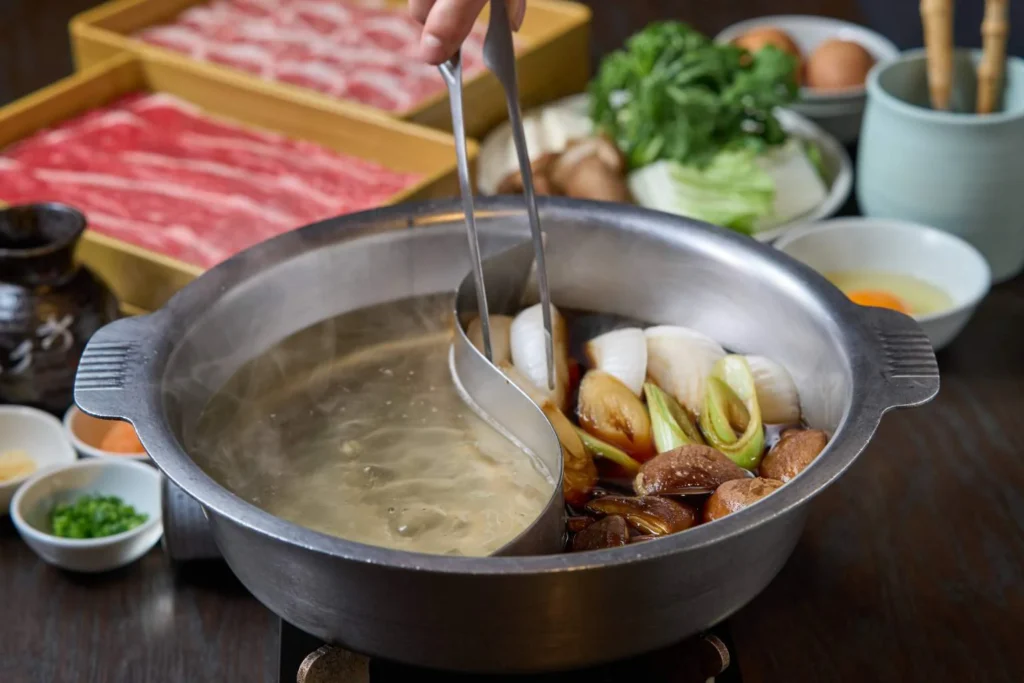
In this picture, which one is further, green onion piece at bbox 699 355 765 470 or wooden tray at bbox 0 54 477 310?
wooden tray at bbox 0 54 477 310

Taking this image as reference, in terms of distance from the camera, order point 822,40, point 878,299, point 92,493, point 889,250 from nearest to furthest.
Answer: point 92,493
point 878,299
point 889,250
point 822,40

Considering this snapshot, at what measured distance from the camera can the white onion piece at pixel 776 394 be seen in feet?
4.72

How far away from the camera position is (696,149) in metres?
2.29

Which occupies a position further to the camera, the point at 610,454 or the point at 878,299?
the point at 878,299

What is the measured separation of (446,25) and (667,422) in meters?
0.56

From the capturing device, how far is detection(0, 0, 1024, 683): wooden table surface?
4.52 ft

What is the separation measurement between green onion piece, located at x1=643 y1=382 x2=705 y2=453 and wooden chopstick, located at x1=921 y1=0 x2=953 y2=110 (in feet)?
3.25

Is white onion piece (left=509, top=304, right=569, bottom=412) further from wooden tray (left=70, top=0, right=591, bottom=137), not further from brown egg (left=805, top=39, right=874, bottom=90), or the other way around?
brown egg (left=805, top=39, right=874, bottom=90)

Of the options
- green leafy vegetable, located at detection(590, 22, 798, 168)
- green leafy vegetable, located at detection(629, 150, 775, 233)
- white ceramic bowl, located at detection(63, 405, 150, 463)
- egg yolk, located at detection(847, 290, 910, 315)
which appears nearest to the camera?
white ceramic bowl, located at detection(63, 405, 150, 463)

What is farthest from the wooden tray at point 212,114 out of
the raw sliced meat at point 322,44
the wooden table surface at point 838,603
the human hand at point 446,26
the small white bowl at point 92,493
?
the human hand at point 446,26

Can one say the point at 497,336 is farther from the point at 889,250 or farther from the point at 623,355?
the point at 889,250

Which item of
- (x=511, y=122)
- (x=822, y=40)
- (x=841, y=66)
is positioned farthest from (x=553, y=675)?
(x=822, y=40)

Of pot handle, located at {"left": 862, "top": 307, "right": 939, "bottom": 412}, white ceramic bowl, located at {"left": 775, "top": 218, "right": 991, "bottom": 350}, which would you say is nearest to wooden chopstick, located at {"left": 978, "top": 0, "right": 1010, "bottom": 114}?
white ceramic bowl, located at {"left": 775, "top": 218, "right": 991, "bottom": 350}

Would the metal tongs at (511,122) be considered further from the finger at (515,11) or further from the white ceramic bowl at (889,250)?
the white ceramic bowl at (889,250)
